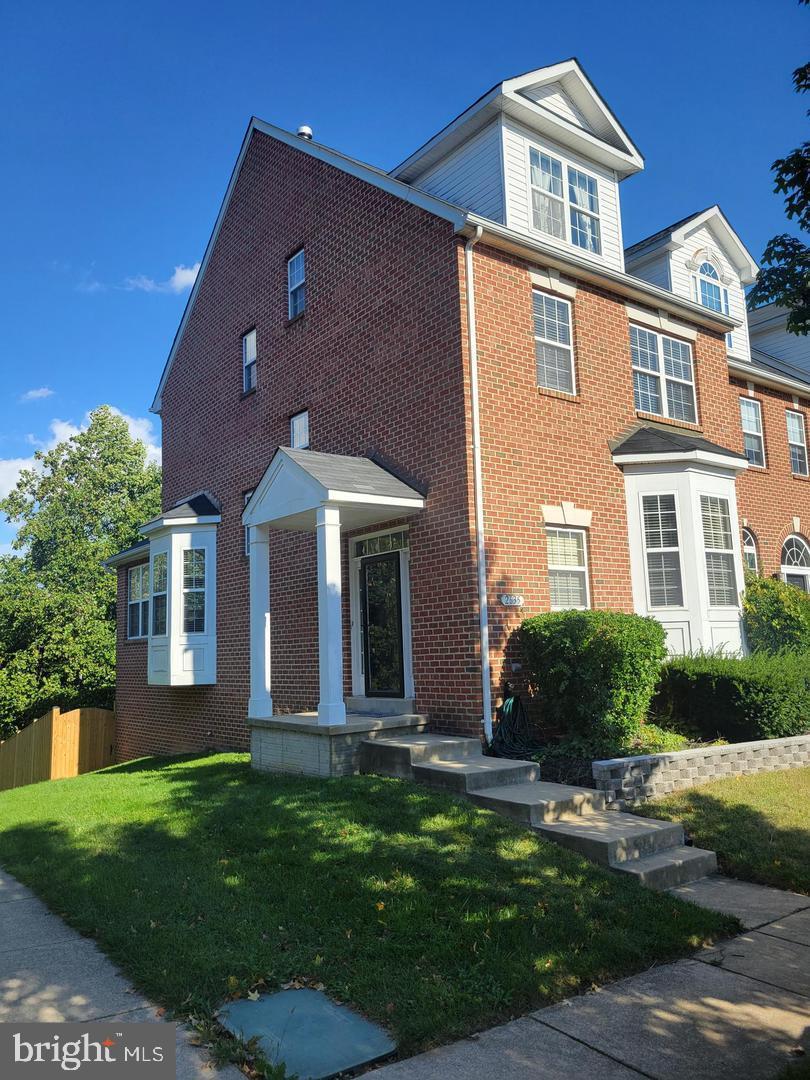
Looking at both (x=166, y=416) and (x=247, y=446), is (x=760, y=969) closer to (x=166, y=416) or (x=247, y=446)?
(x=247, y=446)

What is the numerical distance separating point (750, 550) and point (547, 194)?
738 centimetres

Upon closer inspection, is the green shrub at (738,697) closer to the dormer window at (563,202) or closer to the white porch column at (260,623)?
the white porch column at (260,623)

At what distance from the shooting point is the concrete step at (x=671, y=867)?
608 cm

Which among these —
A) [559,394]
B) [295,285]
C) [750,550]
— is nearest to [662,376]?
[559,394]

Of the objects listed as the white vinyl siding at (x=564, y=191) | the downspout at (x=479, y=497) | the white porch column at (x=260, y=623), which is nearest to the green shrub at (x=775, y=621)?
the downspout at (x=479, y=497)

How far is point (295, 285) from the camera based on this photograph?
14102mm

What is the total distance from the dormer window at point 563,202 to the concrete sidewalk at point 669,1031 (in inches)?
410

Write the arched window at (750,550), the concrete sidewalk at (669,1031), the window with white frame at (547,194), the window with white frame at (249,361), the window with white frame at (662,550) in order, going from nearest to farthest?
the concrete sidewalk at (669,1031), the window with white frame at (662,550), the window with white frame at (547,194), the arched window at (750,550), the window with white frame at (249,361)

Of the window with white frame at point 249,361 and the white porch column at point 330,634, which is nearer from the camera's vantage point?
the white porch column at point 330,634

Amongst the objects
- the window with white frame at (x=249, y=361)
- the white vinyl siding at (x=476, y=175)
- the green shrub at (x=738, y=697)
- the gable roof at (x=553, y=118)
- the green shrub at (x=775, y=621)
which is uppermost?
the gable roof at (x=553, y=118)

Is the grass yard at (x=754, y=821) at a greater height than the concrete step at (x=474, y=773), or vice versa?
the concrete step at (x=474, y=773)

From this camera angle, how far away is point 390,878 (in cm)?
578

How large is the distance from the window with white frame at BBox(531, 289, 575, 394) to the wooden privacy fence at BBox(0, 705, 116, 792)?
14039 mm

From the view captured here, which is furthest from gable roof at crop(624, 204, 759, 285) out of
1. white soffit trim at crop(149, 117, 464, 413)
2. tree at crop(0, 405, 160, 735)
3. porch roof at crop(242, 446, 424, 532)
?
tree at crop(0, 405, 160, 735)
